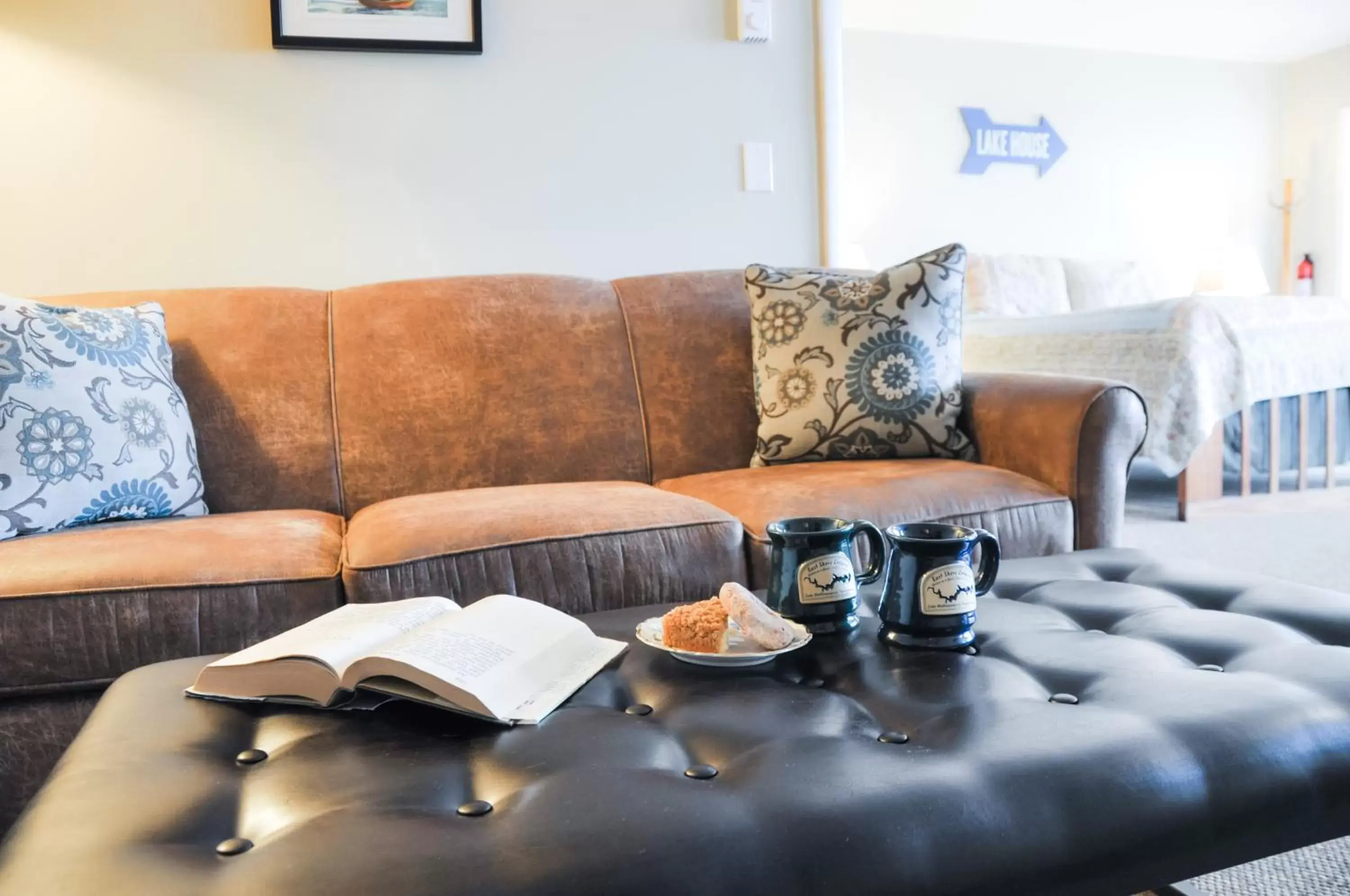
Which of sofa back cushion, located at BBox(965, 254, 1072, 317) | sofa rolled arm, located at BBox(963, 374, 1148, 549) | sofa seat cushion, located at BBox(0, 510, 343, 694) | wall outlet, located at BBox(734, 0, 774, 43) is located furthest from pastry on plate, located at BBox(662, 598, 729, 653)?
sofa back cushion, located at BBox(965, 254, 1072, 317)

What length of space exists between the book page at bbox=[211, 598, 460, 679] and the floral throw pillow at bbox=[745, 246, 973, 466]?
107cm

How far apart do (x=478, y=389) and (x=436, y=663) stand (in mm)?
1269

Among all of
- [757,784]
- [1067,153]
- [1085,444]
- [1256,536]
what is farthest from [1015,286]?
[757,784]

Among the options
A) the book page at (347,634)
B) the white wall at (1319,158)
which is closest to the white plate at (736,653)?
the book page at (347,634)

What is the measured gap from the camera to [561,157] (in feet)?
8.40

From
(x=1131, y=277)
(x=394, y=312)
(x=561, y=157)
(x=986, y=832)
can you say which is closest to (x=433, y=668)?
(x=986, y=832)

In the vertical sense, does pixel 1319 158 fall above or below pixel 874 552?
above

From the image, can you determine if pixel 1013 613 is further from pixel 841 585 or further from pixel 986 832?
pixel 986 832

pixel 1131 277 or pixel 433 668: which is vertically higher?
pixel 1131 277

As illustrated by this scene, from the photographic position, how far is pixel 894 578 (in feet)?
3.12

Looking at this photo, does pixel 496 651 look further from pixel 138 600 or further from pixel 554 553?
pixel 138 600

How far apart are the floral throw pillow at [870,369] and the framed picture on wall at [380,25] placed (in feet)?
3.68

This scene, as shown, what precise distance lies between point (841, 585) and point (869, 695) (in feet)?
0.54

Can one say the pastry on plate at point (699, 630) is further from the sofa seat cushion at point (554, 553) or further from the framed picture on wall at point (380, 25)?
the framed picture on wall at point (380, 25)
